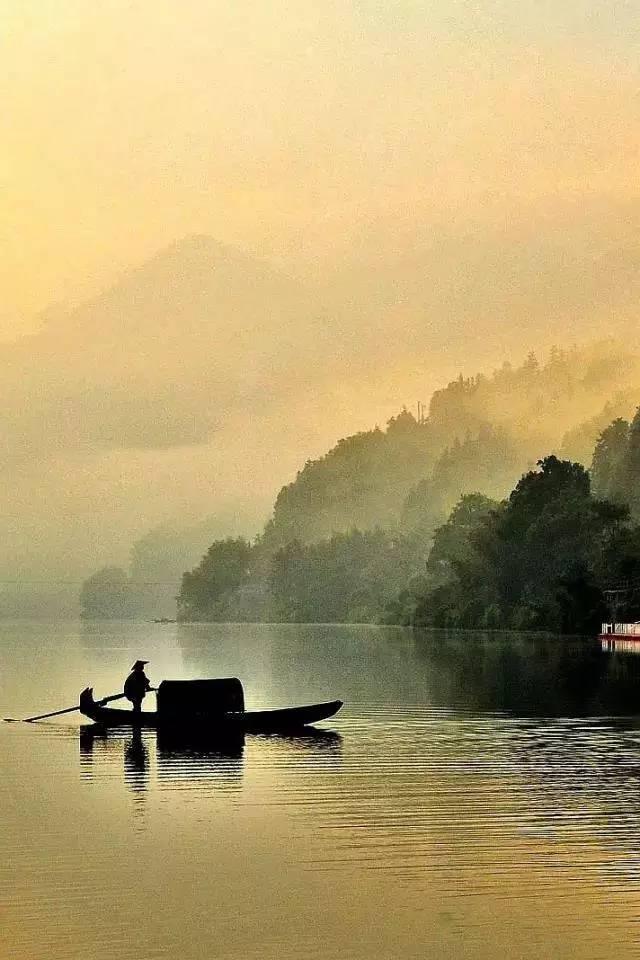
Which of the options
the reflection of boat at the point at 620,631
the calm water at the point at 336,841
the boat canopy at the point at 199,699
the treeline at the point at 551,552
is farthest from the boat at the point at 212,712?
the treeline at the point at 551,552

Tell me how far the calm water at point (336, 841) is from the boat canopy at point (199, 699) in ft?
6.08

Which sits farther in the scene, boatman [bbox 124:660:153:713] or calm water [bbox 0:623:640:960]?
boatman [bbox 124:660:153:713]

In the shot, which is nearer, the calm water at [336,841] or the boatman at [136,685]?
the calm water at [336,841]

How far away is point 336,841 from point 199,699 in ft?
70.9

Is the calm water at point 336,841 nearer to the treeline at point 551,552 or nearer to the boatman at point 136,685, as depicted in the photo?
the boatman at point 136,685

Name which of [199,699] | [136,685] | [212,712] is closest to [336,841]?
[212,712]

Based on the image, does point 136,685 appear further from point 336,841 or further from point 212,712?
point 336,841

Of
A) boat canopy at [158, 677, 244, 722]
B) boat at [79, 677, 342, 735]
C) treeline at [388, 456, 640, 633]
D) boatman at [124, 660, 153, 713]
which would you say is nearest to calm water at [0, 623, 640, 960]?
boat at [79, 677, 342, 735]

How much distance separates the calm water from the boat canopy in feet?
6.08

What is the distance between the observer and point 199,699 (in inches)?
2062

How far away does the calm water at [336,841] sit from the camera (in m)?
23.5

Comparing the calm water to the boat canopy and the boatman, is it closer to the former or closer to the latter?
the boatman

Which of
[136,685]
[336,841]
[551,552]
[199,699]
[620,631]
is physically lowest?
[336,841]

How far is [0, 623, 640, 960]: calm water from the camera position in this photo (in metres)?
23.5
